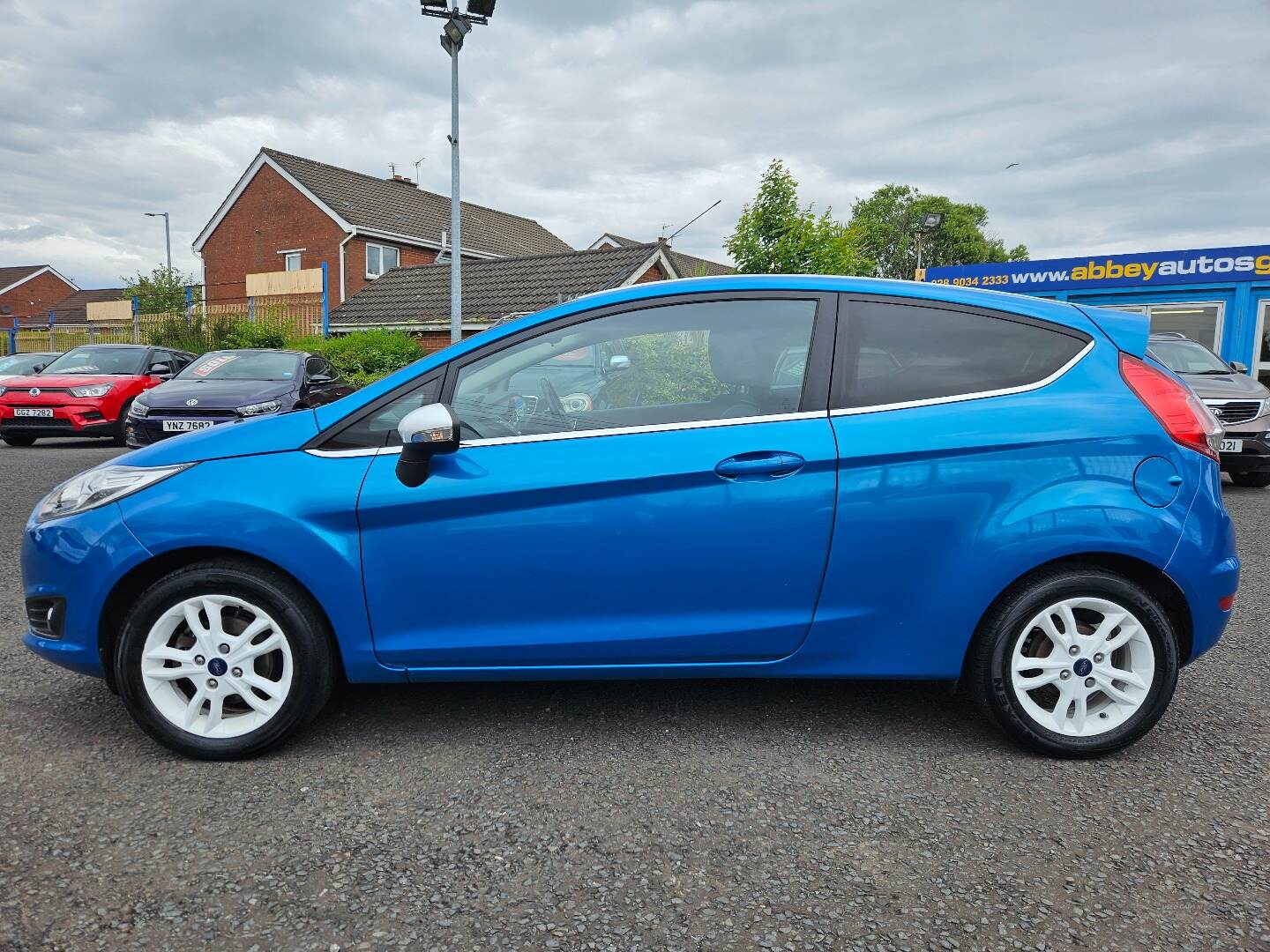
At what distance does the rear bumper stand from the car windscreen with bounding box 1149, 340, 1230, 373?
8.21m

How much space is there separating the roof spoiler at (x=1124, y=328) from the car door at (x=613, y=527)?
3.23 ft

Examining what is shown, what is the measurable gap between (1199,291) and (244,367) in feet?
54.7

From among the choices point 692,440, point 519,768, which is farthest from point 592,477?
point 519,768

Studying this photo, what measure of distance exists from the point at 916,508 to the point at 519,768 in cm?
152

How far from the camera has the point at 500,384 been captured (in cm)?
307

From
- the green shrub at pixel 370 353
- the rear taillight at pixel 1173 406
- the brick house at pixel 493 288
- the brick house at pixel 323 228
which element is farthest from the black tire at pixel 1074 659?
the brick house at pixel 323 228

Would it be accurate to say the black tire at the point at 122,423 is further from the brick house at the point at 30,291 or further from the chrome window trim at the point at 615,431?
the brick house at the point at 30,291

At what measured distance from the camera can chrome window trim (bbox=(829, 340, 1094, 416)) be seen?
298 cm

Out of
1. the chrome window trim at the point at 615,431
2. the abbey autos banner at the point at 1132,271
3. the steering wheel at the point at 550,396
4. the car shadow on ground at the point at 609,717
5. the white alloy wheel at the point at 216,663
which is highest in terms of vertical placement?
the abbey autos banner at the point at 1132,271

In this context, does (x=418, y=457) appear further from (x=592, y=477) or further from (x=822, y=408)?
(x=822, y=408)

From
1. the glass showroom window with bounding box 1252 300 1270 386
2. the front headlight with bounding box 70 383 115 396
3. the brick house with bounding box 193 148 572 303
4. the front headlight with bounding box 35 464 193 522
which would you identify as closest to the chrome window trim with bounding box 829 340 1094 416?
the front headlight with bounding box 35 464 193 522

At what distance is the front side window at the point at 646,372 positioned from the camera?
3014 millimetres

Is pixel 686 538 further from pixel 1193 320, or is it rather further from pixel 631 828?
pixel 1193 320

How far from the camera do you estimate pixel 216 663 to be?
295cm
